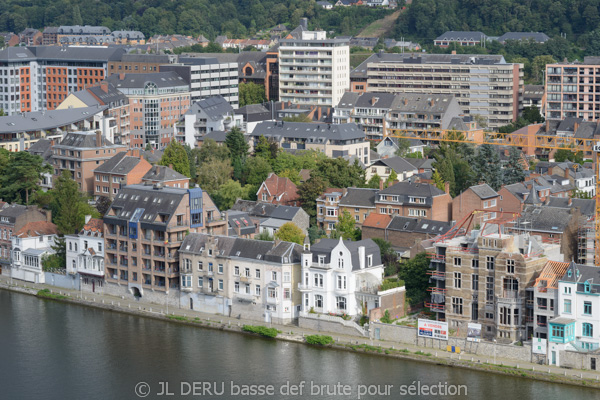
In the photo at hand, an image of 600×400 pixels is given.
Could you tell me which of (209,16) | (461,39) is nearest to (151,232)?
(461,39)

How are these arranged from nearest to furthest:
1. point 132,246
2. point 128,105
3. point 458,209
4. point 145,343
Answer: point 145,343
point 132,246
point 458,209
point 128,105

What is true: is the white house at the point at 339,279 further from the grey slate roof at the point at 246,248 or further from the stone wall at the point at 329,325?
the grey slate roof at the point at 246,248

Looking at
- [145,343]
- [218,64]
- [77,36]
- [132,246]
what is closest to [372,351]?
[145,343]

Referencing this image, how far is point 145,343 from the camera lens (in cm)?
6247

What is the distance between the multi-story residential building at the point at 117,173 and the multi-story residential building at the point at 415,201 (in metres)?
18.3

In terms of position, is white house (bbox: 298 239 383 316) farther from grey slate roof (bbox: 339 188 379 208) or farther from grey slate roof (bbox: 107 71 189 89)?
grey slate roof (bbox: 107 71 189 89)

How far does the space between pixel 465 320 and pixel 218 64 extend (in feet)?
230

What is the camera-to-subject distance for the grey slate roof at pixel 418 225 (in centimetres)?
7262

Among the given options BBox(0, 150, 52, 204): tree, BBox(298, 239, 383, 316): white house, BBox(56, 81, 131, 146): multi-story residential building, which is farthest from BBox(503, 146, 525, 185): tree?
BBox(56, 81, 131, 146): multi-story residential building

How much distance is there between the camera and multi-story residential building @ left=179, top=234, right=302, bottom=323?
63.6 m

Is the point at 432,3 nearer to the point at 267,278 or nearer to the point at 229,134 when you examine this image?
the point at 229,134

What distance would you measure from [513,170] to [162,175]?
84.5 ft

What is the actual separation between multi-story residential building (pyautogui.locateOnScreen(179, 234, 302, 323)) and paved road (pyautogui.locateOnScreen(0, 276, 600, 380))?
708 millimetres

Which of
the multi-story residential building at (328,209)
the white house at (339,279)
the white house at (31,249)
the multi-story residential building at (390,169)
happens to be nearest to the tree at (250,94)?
the multi-story residential building at (390,169)
